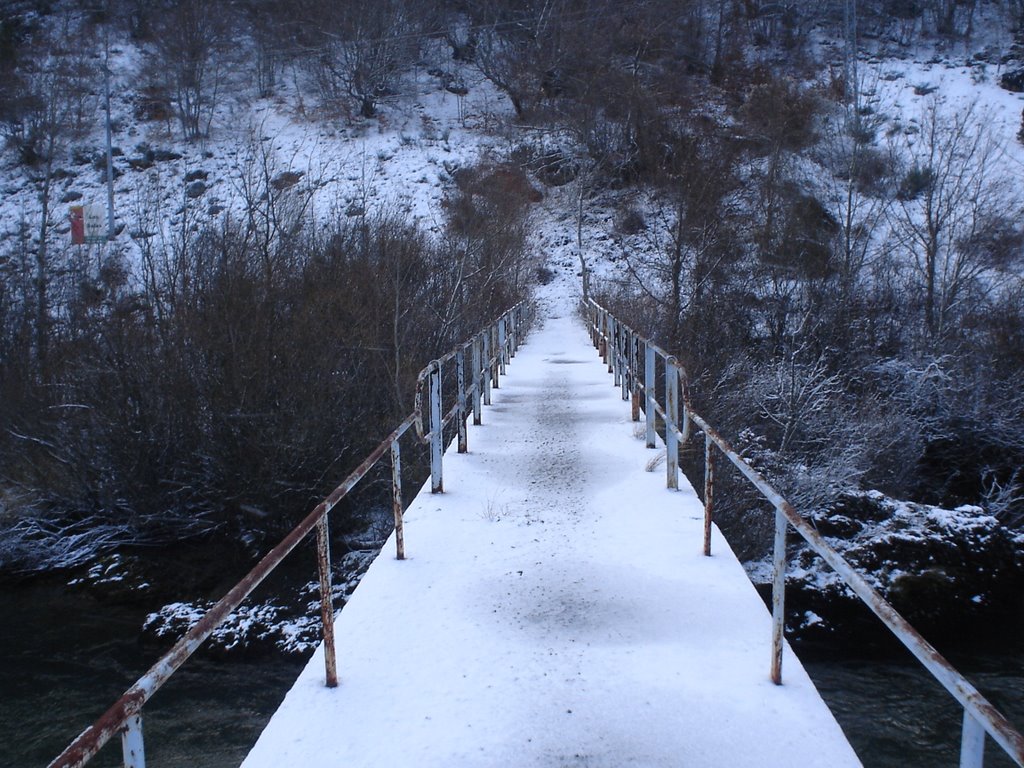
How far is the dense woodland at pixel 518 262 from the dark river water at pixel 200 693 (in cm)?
282

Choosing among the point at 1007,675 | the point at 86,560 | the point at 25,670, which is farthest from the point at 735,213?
the point at 25,670

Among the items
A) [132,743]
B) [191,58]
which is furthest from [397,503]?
[191,58]

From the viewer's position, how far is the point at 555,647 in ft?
12.4

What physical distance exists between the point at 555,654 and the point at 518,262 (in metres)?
24.5

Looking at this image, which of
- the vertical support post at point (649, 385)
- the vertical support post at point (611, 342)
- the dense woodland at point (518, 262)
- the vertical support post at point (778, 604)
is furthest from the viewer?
the dense woodland at point (518, 262)

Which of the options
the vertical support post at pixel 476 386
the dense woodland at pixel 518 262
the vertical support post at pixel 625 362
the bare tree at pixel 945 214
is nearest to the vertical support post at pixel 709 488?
the vertical support post at pixel 476 386

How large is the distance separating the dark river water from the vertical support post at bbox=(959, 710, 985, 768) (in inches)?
332

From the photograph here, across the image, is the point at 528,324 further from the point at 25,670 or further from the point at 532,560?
the point at 532,560

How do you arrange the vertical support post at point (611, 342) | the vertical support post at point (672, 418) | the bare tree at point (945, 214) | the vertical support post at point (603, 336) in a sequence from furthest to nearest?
the bare tree at point (945, 214) < the vertical support post at point (603, 336) < the vertical support post at point (611, 342) < the vertical support post at point (672, 418)

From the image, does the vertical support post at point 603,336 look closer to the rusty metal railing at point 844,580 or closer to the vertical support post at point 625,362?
the vertical support post at point 625,362

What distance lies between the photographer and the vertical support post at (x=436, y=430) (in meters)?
6.30

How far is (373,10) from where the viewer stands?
46.7 meters

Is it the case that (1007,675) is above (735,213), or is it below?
below

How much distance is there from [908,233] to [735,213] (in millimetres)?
6702
